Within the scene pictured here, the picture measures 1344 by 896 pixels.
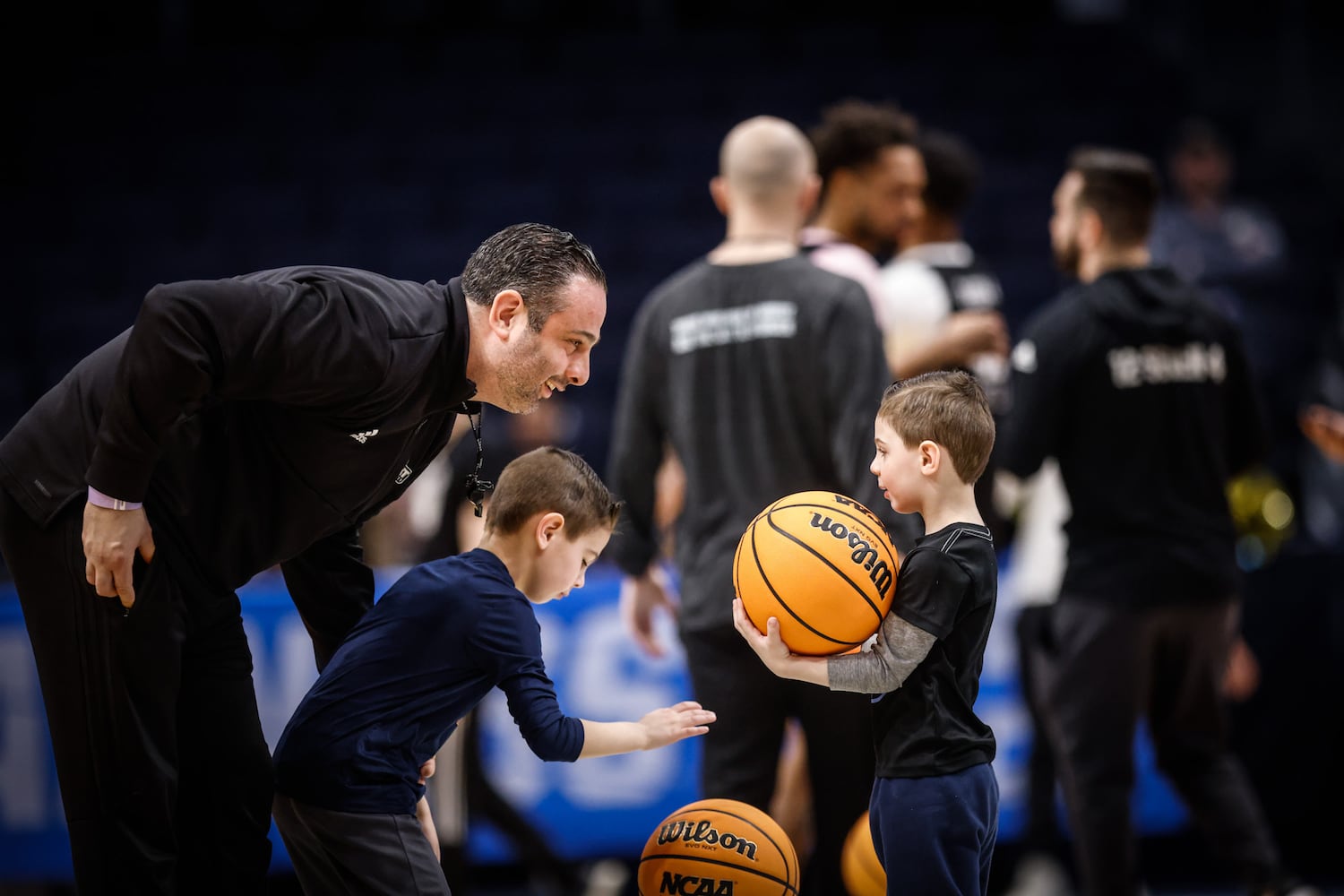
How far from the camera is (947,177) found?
18.5 ft

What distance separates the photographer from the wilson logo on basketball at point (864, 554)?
2697mm

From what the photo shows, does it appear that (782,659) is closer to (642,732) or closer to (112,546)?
(642,732)

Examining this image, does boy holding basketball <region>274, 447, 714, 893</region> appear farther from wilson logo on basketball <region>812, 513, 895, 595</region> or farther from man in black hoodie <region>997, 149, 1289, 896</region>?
man in black hoodie <region>997, 149, 1289, 896</region>

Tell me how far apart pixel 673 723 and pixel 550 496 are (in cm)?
56

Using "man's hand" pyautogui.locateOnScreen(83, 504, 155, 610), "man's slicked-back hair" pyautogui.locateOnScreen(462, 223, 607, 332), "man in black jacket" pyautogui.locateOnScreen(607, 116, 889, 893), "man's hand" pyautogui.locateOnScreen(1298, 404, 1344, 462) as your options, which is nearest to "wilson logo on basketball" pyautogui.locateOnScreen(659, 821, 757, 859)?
"man in black jacket" pyautogui.locateOnScreen(607, 116, 889, 893)

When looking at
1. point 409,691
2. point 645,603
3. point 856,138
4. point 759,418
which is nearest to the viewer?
point 409,691

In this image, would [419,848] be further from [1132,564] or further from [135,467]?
[1132,564]

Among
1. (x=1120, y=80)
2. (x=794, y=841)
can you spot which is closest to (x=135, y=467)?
(x=794, y=841)

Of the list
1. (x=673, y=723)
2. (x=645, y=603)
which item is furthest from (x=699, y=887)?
(x=645, y=603)

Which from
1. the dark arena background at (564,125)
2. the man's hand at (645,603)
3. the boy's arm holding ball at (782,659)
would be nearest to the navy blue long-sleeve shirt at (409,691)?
the boy's arm holding ball at (782,659)

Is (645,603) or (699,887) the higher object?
(645,603)

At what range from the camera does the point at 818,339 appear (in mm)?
3830

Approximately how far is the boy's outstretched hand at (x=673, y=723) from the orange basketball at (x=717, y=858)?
233 mm

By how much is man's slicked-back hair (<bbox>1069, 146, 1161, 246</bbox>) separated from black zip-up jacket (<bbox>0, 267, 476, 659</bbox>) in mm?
2406
